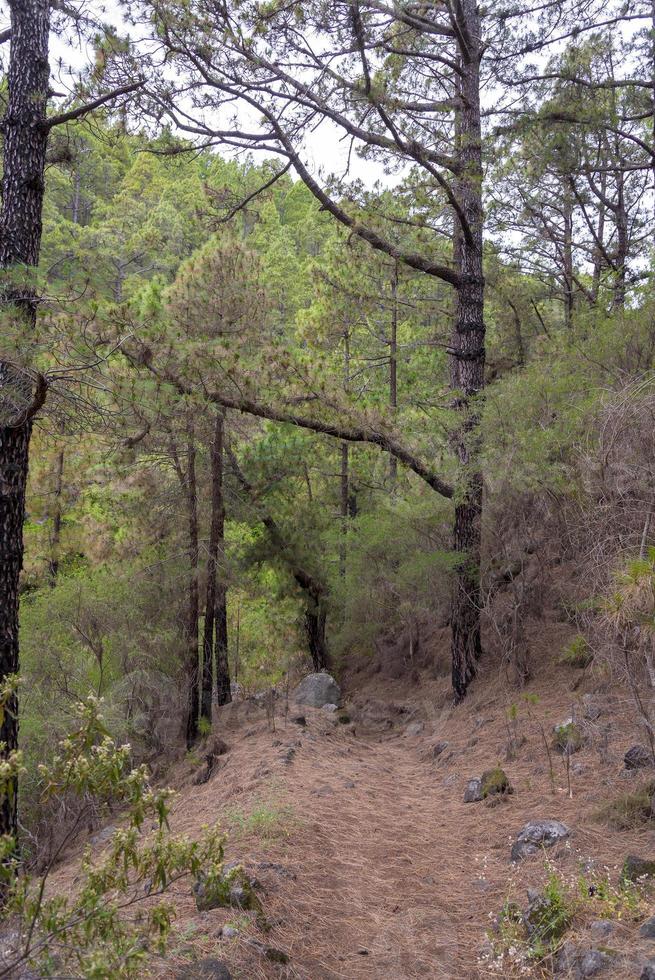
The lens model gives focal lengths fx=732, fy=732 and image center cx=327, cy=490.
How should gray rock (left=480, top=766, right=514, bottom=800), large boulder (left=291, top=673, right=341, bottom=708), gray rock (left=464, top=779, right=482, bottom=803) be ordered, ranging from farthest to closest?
large boulder (left=291, top=673, right=341, bottom=708) < gray rock (left=464, top=779, right=482, bottom=803) < gray rock (left=480, top=766, right=514, bottom=800)

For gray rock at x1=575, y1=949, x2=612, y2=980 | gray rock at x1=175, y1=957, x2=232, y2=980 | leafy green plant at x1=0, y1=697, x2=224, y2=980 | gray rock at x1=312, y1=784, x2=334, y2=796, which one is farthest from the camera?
gray rock at x1=312, y1=784, x2=334, y2=796

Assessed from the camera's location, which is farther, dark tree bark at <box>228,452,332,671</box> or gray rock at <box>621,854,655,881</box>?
dark tree bark at <box>228,452,332,671</box>

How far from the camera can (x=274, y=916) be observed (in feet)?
13.6

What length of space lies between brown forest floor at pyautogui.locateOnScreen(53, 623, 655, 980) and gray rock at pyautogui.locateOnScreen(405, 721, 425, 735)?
0.13 metres

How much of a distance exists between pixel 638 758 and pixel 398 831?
1.92 m

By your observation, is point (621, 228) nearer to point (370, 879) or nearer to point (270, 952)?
point (370, 879)

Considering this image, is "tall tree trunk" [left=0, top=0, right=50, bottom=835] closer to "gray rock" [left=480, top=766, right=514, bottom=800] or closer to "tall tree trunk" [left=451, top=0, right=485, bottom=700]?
"gray rock" [left=480, top=766, right=514, bottom=800]

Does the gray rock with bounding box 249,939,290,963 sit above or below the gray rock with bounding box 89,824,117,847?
above

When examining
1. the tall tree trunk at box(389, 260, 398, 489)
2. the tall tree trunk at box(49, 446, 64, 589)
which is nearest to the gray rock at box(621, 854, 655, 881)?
the tall tree trunk at box(389, 260, 398, 489)

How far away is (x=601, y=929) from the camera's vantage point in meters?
3.54

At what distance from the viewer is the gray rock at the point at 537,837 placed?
480 cm

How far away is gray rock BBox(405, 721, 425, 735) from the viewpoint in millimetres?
9469

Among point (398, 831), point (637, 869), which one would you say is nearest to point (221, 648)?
point (398, 831)

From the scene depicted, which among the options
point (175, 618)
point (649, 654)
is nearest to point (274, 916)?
point (649, 654)
